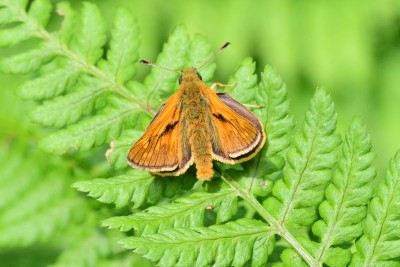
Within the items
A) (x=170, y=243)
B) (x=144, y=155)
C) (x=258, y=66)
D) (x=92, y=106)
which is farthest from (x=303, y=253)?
(x=258, y=66)

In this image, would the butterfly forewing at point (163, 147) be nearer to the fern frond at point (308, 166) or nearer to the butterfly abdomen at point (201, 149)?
the butterfly abdomen at point (201, 149)

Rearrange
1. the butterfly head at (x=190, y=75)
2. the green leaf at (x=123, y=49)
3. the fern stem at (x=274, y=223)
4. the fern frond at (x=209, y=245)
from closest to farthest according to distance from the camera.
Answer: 1. the fern frond at (x=209, y=245)
2. the fern stem at (x=274, y=223)
3. the butterfly head at (x=190, y=75)
4. the green leaf at (x=123, y=49)

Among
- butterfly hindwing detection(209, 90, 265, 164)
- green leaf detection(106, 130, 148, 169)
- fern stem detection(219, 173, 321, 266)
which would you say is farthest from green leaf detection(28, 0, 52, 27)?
fern stem detection(219, 173, 321, 266)

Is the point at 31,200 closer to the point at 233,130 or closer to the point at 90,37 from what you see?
the point at 90,37

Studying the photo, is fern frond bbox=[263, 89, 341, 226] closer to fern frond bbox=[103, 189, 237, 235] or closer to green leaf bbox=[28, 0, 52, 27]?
fern frond bbox=[103, 189, 237, 235]

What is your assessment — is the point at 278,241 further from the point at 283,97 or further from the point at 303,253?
the point at 283,97

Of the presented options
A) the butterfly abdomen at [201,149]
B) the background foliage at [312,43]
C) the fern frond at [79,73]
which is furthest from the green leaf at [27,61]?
the background foliage at [312,43]

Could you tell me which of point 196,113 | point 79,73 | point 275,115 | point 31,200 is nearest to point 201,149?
point 196,113
